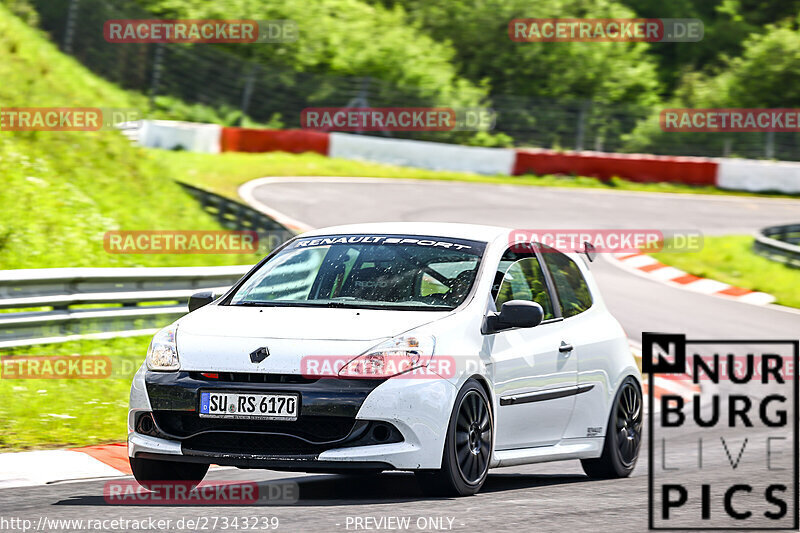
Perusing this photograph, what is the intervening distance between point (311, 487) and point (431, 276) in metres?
1.34

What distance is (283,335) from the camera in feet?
21.2

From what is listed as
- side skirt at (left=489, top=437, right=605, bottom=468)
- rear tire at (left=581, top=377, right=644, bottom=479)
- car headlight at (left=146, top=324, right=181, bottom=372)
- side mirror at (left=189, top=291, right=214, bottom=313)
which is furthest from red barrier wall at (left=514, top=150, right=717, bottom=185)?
car headlight at (left=146, top=324, right=181, bottom=372)

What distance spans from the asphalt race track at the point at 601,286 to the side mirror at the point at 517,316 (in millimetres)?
893

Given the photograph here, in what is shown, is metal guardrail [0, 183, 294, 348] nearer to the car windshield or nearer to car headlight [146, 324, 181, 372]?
the car windshield

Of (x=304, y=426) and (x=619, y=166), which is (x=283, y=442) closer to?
(x=304, y=426)

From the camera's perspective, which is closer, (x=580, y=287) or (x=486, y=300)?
(x=486, y=300)

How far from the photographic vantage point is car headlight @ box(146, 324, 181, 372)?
21.6ft

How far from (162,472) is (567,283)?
9.54 feet

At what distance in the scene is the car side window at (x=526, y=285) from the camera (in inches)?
298

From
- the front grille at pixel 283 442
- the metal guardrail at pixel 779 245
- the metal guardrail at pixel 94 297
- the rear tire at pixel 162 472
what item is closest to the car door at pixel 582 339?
the front grille at pixel 283 442

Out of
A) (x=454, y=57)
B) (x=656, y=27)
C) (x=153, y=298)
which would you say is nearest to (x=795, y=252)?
(x=153, y=298)

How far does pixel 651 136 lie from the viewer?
33.3 meters

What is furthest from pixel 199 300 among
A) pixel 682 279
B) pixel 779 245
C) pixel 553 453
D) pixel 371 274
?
pixel 779 245

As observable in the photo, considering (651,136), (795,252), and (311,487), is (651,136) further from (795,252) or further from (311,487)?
(311,487)
